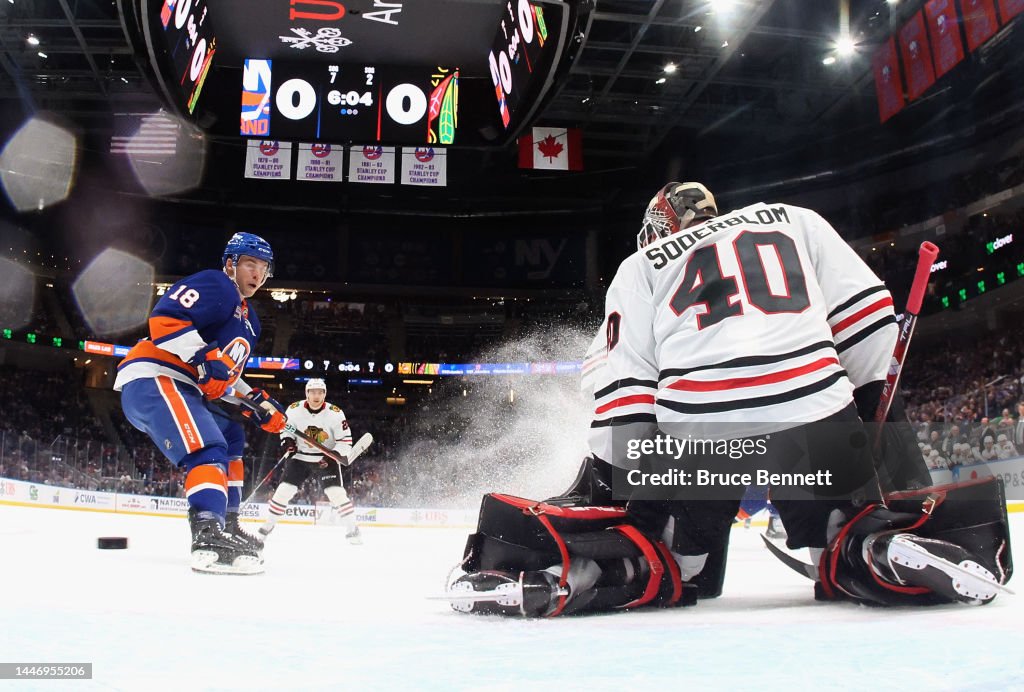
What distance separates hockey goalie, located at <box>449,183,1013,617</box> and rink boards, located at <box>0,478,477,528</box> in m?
8.34

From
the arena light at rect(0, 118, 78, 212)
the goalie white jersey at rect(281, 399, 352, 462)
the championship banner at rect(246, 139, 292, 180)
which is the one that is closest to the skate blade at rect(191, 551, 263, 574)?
the goalie white jersey at rect(281, 399, 352, 462)

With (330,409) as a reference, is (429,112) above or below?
above

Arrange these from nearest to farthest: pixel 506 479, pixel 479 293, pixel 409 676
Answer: pixel 409 676 < pixel 506 479 < pixel 479 293

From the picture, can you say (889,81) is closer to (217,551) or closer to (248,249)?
(248,249)

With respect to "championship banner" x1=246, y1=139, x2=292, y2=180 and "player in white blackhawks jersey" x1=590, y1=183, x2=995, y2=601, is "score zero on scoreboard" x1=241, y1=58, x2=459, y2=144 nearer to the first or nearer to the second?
"championship banner" x1=246, y1=139, x2=292, y2=180

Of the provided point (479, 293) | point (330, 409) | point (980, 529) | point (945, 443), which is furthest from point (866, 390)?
point (479, 293)

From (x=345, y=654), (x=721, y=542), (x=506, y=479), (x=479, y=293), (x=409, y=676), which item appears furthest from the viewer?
(x=479, y=293)

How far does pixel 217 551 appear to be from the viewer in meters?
2.69

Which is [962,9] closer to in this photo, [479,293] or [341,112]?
[341,112]

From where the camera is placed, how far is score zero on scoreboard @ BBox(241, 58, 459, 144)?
655cm

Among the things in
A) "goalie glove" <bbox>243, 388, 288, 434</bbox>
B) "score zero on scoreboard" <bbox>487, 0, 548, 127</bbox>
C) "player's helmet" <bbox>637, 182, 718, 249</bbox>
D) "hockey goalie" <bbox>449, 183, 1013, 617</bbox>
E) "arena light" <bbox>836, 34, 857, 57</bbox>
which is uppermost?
"arena light" <bbox>836, 34, 857, 57</bbox>

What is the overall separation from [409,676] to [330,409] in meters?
5.82

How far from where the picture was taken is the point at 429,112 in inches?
265

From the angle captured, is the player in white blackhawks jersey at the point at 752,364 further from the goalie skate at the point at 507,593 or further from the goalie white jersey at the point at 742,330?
the goalie skate at the point at 507,593
